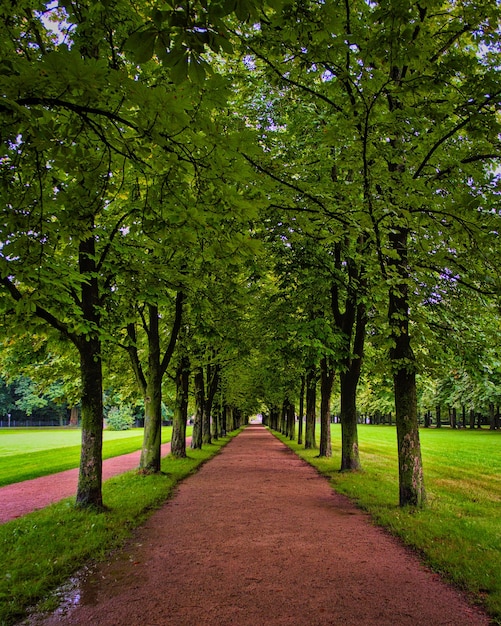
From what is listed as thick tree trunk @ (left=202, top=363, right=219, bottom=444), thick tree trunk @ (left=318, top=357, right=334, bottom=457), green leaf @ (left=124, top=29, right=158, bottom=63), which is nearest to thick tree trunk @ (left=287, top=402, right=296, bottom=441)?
thick tree trunk @ (left=202, top=363, right=219, bottom=444)

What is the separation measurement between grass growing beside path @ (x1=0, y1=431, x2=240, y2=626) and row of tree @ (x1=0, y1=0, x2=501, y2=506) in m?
0.80

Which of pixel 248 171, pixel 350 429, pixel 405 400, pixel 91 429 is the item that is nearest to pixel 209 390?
pixel 350 429

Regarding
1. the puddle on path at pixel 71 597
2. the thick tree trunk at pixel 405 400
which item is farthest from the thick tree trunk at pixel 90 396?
the thick tree trunk at pixel 405 400

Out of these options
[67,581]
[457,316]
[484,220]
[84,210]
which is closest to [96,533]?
[67,581]

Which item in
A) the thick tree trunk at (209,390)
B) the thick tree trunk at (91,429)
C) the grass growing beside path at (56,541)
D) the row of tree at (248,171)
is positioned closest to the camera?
the row of tree at (248,171)

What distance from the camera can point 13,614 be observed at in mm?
4367

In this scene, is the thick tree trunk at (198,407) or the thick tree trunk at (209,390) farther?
the thick tree trunk at (209,390)

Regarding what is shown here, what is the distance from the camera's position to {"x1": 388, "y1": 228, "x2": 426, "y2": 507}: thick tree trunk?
28.6 feet

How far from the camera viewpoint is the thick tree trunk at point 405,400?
8.73 m

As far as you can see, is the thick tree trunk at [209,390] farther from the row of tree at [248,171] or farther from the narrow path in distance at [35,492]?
the row of tree at [248,171]

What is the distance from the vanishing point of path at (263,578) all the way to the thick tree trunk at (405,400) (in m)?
1.19

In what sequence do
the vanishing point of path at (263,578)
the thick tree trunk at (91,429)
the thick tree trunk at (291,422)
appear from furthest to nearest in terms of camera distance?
1. the thick tree trunk at (291,422)
2. the thick tree trunk at (91,429)
3. the vanishing point of path at (263,578)

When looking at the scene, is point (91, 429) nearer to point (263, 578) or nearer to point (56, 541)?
point (56, 541)

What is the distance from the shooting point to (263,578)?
520cm
